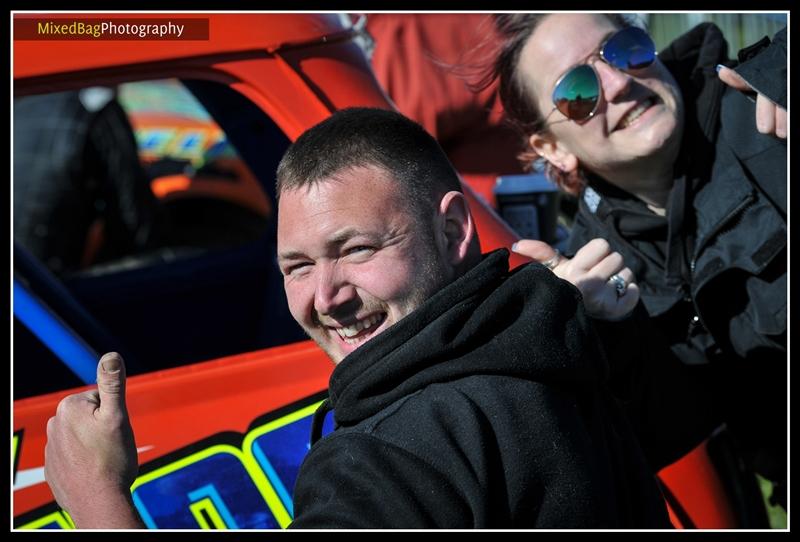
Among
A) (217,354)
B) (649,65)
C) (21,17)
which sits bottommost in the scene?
(217,354)

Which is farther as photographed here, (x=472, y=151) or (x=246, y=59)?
(x=472, y=151)

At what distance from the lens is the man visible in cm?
136

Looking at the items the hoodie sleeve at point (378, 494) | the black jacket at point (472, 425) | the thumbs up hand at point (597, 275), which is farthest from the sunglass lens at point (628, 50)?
the hoodie sleeve at point (378, 494)

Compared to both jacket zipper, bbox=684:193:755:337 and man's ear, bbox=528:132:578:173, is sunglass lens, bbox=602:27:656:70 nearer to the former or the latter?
man's ear, bbox=528:132:578:173

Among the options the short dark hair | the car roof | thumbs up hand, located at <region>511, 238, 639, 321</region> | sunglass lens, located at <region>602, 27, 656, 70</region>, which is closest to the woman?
sunglass lens, located at <region>602, 27, 656, 70</region>

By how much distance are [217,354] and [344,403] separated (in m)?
2.00

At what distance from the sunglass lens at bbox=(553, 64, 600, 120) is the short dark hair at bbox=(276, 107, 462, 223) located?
79 centimetres

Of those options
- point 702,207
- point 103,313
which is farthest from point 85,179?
point 702,207

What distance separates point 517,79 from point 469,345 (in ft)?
4.04

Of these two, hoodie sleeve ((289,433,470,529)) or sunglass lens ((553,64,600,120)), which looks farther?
sunglass lens ((553,64,600,120))

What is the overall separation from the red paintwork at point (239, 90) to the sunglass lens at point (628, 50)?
0.45m

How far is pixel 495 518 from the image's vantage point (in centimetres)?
137

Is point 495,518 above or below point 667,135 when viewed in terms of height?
below

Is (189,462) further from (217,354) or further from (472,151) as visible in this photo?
(472,151)
